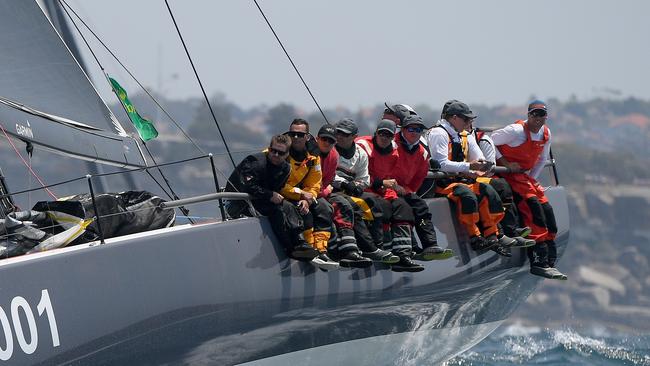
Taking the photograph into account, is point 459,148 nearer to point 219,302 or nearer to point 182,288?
point 219,302

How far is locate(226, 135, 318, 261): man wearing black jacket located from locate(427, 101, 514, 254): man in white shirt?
5.32 feet

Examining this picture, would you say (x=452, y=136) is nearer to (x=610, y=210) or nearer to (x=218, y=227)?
(x=218, y=227)

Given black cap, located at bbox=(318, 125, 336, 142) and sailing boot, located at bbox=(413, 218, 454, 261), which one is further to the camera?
sailing boot, located at bbox=(413, 218, 454, 261)

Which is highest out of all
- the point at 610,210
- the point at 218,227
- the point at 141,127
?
the point at 141,127

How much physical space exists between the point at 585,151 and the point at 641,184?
6725mm

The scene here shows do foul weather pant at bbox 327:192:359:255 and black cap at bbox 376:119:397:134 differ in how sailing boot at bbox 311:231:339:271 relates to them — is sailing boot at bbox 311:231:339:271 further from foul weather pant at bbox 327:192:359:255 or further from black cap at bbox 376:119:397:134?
black cap at bbox 376:119:397:134

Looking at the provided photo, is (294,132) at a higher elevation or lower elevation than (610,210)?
higher

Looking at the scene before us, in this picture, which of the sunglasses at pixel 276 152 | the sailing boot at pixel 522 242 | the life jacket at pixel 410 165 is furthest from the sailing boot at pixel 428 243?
the sunglasses at pixel 276 152

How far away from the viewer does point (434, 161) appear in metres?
10.4

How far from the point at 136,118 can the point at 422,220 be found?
2.22m

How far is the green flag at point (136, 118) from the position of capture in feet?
34.9

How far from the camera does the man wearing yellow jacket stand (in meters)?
8.94

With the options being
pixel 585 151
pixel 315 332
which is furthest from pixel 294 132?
pixel 585 151

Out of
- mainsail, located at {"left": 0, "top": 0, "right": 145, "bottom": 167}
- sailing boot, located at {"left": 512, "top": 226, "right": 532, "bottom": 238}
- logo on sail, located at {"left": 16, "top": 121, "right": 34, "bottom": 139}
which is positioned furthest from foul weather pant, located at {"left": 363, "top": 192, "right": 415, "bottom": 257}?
logo on sail, located at {"left": 16, "top": 121, "right": 34, "bottom": 139}
